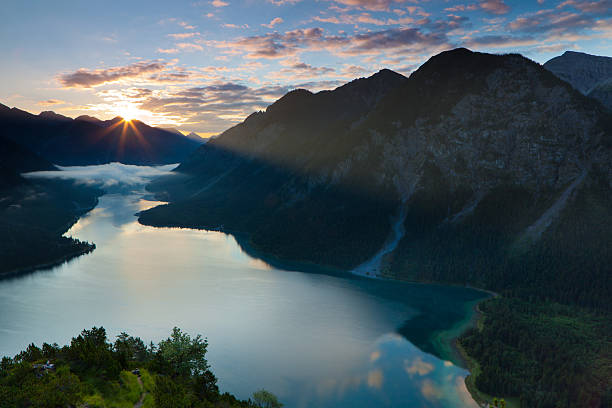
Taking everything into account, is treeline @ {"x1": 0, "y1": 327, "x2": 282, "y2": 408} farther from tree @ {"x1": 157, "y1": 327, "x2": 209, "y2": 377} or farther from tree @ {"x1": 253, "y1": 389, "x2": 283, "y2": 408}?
tree @ {"x1": 253, "y1": 389, "x2": 283, "y2": 408}

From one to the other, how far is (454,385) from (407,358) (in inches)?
615

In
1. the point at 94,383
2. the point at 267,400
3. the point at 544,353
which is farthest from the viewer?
the point at 544,353

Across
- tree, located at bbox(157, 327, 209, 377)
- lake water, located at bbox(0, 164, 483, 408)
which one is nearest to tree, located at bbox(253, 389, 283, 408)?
lake water, located at bbox(0, 164, 483, 408)

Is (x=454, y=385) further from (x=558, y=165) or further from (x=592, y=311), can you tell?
(x=558, y=165)

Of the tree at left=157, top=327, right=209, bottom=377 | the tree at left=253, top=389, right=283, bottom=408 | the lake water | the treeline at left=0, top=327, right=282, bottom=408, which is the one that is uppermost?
the treeline at left=0, top=327, right=282, bottom=408

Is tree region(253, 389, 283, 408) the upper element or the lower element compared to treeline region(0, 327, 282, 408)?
lower

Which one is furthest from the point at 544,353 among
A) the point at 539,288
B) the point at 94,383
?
the point at 94,383

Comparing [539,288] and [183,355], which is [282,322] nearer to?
[183,355]

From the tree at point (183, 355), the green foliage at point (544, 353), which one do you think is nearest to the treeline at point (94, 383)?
the tree at point (183, 355)

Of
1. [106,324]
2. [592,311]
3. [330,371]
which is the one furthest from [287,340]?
[592,311]

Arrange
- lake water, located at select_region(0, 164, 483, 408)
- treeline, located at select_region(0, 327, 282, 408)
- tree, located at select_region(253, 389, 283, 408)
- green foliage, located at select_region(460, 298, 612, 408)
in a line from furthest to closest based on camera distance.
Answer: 1. lake water, located at select_region(0, 164, 483, 408)
2. green foliage, located at select_region(460, 298, 612, 408)
3. tree, located at select_region(253, 389, 283, 408)
4. treeline, located at select_region(0, 327, 282, 408)

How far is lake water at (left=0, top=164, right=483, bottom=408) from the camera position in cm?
9425

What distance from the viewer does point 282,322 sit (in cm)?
13212

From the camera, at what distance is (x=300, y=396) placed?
88500mm
